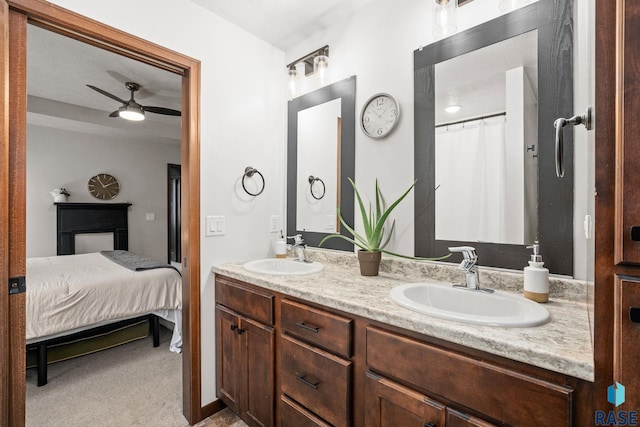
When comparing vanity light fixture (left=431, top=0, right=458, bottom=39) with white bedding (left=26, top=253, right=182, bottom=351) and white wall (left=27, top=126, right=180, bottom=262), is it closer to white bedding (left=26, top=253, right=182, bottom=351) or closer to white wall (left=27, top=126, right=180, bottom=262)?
white bedding (left=26, top=253, right=182, bottom=351)

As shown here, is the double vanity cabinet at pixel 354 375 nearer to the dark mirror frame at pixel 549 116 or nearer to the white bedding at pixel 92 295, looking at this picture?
the dark mirror frame at pixel 549 116

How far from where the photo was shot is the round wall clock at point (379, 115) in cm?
161

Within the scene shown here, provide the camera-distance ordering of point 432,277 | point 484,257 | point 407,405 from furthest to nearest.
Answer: point 432,277
point 484,257
point 407,405

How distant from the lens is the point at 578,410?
65 centimetres

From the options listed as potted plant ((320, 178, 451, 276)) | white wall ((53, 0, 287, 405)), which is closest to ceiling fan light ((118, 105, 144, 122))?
white wall ((53, 0, 287, 405))

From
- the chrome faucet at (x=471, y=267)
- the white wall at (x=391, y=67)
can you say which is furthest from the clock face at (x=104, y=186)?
the chrome faucet at (x=471, y=267)

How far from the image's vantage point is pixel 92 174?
4383 mm

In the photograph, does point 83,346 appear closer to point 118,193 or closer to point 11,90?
point 11,90

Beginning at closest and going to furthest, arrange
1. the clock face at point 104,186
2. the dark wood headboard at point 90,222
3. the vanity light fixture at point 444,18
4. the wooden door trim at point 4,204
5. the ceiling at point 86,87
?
the wooden door trim at point 4,204 < the vanity light fixture at point 444,18 < the ceiling at point 86,87 < the dark wood headboard at point 90,222 < the clock face at point 104,186

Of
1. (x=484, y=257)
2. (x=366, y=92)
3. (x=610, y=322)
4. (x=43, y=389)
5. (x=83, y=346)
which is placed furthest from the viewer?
(x=83, y=346)

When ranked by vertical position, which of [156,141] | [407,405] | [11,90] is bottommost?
[407,405]

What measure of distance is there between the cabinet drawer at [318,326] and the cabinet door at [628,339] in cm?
70

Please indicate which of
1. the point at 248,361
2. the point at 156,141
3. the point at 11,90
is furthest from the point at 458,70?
the point at 156,141

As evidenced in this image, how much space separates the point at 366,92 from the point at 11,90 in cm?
164
